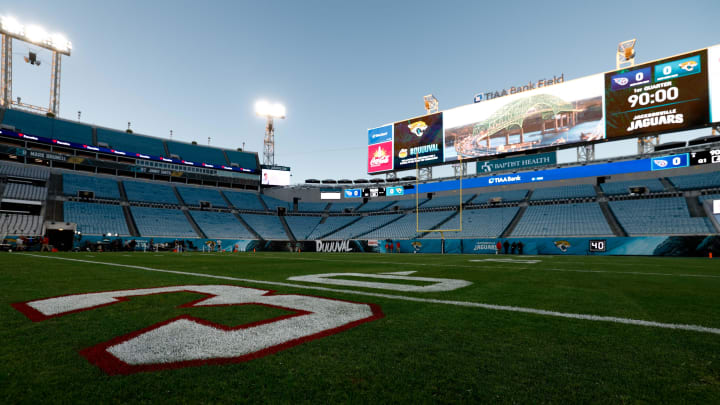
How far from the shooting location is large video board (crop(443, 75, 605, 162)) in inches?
926

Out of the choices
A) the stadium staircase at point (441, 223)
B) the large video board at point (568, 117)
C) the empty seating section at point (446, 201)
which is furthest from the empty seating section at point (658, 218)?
the empty seating section at point (446, 201)

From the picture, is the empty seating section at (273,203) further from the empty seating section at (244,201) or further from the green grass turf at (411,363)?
the green grass turf at (411,363)

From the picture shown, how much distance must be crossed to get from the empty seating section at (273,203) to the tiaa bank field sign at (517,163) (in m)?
24.3

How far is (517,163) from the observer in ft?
90.2

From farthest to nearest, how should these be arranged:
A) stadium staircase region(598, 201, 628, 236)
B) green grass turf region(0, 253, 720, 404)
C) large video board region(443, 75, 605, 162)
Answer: large video board region(443, 75, 605, 162)
stadium staircase region(598, 201, 628, 236)
green grass turf region(0, 253, 720, 404)

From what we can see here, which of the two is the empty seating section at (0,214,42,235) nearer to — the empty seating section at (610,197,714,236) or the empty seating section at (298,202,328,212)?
the empty seating section at (298,202,328,212)

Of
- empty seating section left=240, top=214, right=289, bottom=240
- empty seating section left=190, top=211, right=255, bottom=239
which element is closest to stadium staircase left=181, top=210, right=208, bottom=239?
empty seating section left=190, top=211, right=255, bottom=239

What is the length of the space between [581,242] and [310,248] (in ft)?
71.5

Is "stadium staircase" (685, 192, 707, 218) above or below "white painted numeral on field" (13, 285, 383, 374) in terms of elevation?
above

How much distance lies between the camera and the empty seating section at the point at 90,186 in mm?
30594

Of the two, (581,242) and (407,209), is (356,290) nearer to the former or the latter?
(581,242)

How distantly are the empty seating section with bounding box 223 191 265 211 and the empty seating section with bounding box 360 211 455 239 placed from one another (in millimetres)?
15156

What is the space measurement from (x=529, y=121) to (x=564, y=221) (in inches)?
314

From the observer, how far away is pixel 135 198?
33344mm
